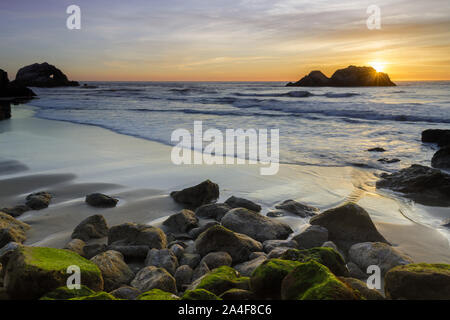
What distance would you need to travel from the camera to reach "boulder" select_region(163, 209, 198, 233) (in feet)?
14.5

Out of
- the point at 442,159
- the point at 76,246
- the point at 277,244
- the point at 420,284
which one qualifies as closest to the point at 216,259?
the point at 277,244

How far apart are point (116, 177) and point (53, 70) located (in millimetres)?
Result: 94656

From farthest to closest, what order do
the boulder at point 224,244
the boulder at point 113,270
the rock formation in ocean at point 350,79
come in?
the rock formation in ocean at point 350,79
the boulder at point 224,244
the boulder at point 113,270

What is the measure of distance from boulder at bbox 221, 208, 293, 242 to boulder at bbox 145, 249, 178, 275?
102 centimetres

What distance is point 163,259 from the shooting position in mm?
3395

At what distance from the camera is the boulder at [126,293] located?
280cm

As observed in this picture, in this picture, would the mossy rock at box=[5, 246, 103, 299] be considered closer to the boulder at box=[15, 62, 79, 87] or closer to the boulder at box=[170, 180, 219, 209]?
the boulder at box=[170, 180, 219, 209]

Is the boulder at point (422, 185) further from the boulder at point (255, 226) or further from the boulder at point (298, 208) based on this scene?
the boulder at point (255, 226)

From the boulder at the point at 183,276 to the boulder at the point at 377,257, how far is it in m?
1.75

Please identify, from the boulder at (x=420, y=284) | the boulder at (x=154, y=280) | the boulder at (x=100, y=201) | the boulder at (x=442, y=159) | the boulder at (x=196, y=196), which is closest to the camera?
the boulder at (x=420, y=284)

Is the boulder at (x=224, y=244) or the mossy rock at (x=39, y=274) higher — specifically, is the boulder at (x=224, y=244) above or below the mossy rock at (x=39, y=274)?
below

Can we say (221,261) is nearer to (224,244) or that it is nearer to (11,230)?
(224,244)

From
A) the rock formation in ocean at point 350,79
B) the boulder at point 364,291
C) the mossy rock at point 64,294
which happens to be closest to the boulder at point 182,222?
the mossy rock at point 64,294

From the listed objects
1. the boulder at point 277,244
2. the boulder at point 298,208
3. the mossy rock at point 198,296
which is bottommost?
the boulder at point 277,244
